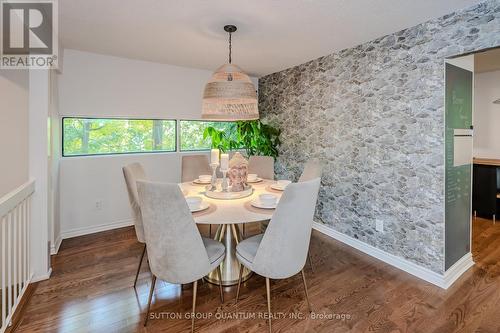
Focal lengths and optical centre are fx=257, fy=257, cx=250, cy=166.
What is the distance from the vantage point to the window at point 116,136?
11.6 feet

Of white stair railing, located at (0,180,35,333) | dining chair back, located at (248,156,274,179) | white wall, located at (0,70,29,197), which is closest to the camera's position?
white stair railing, located at (0,180,35,333)

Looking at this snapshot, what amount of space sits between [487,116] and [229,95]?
490cm

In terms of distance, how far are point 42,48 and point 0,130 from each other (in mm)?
908

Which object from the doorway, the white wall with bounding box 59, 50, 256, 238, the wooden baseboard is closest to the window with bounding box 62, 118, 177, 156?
the white wall with bounding box 59, 50, 256, 238

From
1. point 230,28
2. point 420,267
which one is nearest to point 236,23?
point 230,28

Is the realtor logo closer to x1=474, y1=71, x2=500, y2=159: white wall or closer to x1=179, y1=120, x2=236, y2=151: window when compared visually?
x1=179, y1=120, x2=236, y2=151: window

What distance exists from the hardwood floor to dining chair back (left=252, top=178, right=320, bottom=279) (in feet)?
1.48

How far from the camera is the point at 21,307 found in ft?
6.66

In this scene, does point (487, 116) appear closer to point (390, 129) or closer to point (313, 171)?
point (390, 129)

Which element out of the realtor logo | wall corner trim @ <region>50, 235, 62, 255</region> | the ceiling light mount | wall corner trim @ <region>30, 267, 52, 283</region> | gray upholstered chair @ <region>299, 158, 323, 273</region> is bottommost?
wall corner trim @ <region>30, 267, 52, 283</region>

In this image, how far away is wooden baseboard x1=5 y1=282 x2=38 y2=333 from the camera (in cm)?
182

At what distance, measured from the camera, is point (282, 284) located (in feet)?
7.91

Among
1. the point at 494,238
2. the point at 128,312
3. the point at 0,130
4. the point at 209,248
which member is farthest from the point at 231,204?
the point at 494,238

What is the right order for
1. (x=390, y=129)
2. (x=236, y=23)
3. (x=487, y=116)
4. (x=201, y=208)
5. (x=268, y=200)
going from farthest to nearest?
(x=487, y=116)
(x=390, y=129)
(x=236, y=23)
(x=268, y=200)
(x=201, y=208)
